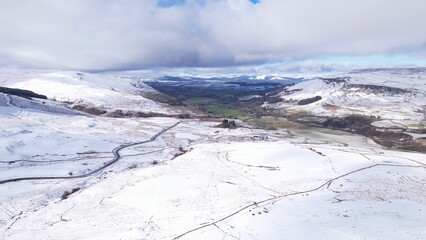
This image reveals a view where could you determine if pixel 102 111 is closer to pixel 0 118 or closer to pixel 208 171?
pixel 0 118

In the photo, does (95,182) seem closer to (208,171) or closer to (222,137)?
(208,171)

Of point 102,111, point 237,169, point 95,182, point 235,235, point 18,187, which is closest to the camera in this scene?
point 235,235

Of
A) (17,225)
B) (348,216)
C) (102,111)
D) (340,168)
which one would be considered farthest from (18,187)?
(102,111)

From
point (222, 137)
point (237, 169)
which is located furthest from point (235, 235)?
point (222, 137)

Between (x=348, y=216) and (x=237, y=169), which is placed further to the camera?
(x=237, y=169)

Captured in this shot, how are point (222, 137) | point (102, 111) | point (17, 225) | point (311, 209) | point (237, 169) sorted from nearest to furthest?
point (17, 225) < point (311, 209) < point (237, 169) < point (222, 137) < point (102, 111)

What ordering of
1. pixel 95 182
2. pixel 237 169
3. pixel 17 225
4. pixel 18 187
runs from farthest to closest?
pixel 237 169, pixel 95 182, pixel 18 187, pixel 17 225

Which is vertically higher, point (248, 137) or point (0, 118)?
point (0, 118)

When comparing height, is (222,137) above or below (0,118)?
below

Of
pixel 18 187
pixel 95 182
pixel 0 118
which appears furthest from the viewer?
pixel 0 118
